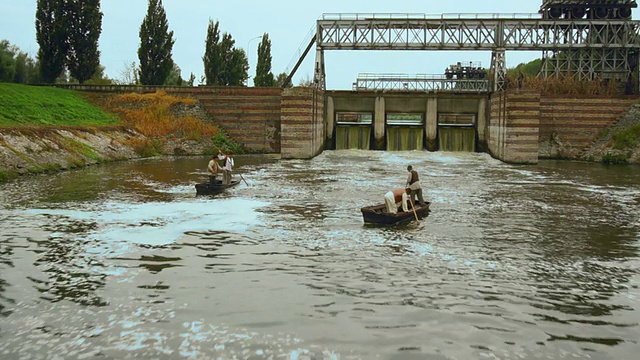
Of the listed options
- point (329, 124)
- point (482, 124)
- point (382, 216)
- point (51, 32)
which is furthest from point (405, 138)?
point (51, 32)

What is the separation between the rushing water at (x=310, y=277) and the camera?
29.1ft

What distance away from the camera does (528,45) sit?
163 feet

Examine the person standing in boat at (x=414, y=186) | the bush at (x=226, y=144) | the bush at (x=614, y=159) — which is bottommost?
the person standing in boat at (x=414, y=186)

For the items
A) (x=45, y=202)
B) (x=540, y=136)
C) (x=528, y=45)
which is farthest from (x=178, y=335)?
(x=528, y=45)

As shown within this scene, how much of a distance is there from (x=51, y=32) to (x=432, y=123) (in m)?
35.7

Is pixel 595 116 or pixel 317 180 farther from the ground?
pixel 595 116

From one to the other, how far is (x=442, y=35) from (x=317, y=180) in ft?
82.5

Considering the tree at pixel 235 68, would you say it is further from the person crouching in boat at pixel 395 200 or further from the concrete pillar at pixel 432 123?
the person crouching in boat at pixel 395 200

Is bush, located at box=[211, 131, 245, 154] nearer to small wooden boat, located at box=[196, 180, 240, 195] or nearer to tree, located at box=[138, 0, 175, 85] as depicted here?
tree, located at box=[138, 0, 175, 85]

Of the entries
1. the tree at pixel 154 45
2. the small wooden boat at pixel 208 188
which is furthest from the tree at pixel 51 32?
the small wooden boat at pixel 208 188

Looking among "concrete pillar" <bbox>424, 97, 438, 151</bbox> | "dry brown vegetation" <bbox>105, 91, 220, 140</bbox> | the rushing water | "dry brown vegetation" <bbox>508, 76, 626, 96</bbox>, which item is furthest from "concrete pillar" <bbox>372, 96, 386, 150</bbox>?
the rushing water

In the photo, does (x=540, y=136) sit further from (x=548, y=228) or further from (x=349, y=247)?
(x=349, y=247)

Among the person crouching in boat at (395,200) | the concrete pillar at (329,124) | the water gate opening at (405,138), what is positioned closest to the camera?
the person crouching in boat at (395,200)

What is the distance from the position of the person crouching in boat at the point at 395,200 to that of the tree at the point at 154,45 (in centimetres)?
4508
